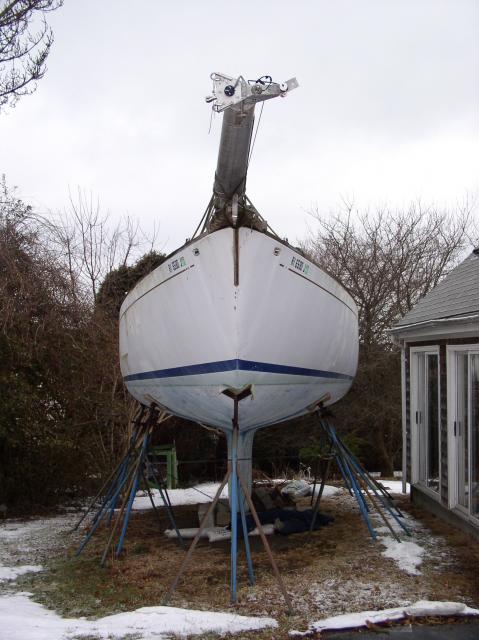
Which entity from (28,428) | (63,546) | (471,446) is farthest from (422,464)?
(28,428)

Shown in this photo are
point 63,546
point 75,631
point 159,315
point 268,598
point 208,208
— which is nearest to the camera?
point 75,631

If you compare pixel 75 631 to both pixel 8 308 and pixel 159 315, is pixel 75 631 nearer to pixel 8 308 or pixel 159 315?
pixel 159 315

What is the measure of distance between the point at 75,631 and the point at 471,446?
452 cm

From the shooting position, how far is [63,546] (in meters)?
7.70

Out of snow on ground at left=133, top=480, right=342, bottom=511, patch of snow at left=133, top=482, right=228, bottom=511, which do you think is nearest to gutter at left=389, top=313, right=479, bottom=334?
snow on ground at left=133, top=480, right=342, bottom=511

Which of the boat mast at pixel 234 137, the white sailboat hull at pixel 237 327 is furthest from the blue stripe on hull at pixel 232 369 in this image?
the boat mast at pixel 234 137

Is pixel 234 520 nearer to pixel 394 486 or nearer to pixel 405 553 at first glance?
pixel 405 553

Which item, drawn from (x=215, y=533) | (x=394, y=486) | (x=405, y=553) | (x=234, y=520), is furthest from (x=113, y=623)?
(x=394, y=486)

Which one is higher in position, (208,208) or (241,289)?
(208,208)

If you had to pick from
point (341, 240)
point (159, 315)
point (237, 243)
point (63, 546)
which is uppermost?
point (341, 240)

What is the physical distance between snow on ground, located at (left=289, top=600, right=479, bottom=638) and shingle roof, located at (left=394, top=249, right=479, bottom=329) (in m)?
3.07

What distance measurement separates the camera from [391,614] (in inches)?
188

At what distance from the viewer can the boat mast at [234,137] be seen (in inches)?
212

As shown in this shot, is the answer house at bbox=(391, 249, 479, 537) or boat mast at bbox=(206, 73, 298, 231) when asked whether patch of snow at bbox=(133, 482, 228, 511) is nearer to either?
house at bbox=(391, 249, 479, 537)
